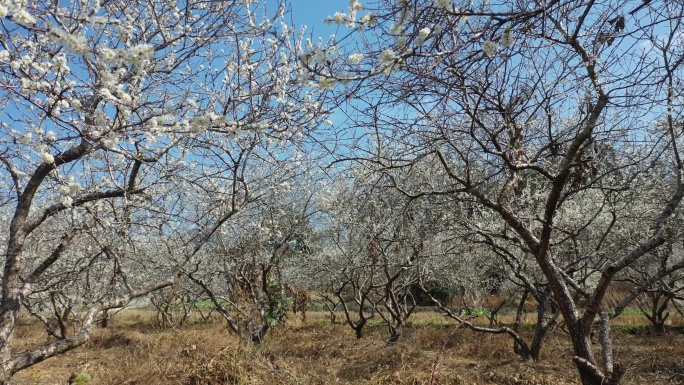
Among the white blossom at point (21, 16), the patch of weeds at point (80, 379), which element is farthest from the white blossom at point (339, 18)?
the patch of weeds at point (80, 379)

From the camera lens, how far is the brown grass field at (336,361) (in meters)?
5.70

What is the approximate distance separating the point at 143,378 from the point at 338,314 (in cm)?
1472

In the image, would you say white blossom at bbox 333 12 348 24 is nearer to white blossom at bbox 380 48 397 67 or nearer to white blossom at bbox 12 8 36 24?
white blossom at bbox 380 48 397 67

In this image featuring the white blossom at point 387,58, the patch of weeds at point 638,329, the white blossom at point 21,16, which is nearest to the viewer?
the white blossom at point 387,58

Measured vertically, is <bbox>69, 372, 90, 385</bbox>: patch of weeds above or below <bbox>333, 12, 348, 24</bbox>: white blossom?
below

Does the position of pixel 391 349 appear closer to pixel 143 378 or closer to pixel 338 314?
pixel 143 378

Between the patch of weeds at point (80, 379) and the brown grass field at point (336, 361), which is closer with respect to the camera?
the brown grass field at point (336, 361)

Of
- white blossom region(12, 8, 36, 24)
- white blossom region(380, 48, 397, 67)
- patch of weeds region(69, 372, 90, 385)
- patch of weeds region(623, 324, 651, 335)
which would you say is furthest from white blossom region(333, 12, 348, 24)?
patch of weeds region(623, 324, 651, 335)

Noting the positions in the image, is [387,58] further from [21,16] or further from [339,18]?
[21,16]

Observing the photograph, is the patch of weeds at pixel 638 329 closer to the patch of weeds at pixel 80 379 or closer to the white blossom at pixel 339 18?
the patch of weeds at pixel 80 379

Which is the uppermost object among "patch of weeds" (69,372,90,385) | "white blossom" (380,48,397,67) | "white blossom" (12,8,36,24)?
"white blossom" (12,8,36,24)

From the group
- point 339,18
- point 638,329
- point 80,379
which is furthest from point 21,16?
point 638,329

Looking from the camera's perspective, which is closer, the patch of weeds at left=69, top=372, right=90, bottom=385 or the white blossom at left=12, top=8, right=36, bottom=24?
the white blossom at left=12, top=8, right=36, bottom=24

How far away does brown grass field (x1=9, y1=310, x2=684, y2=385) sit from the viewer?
18.7ft
